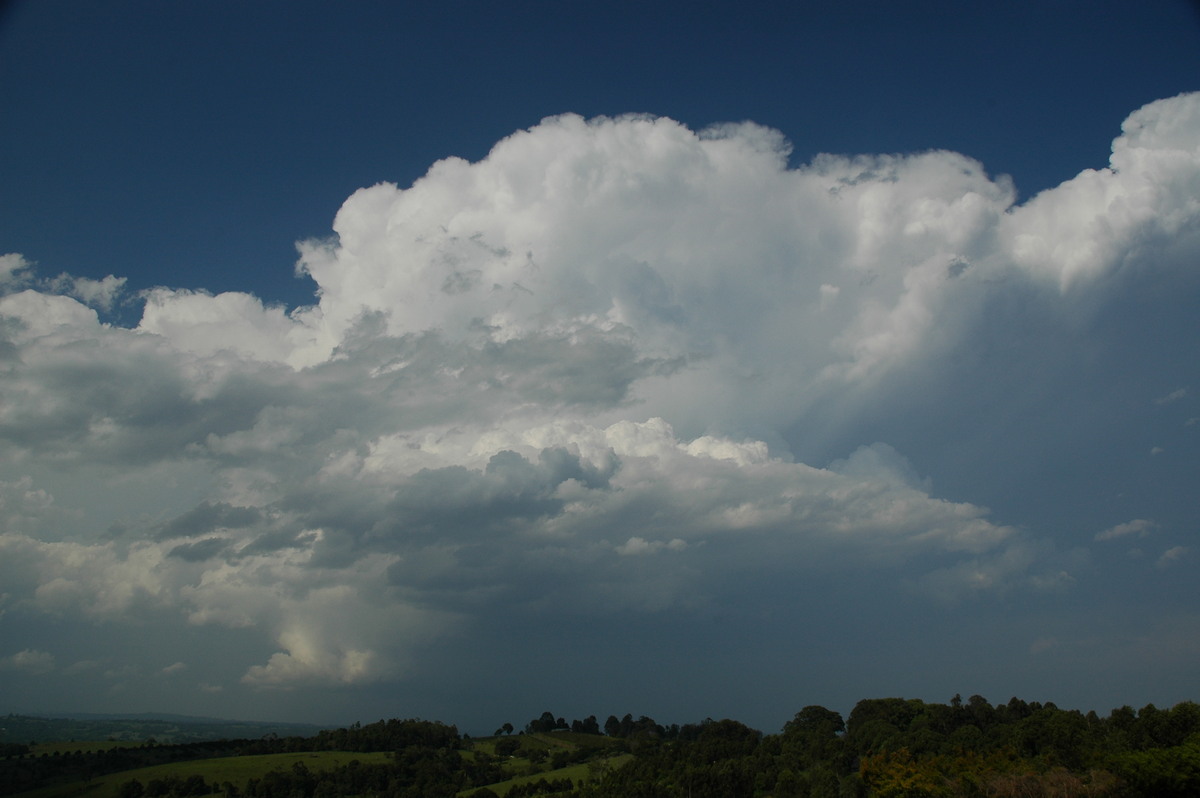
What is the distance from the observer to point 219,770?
146 metres

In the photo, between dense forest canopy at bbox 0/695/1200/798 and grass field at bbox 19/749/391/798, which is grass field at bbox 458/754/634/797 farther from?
grass field at bbox 19/749/391/798

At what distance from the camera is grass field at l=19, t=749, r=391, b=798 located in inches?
4690

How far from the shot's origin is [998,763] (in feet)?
276

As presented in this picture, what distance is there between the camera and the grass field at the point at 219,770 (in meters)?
119

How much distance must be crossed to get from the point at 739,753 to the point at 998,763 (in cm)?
7613

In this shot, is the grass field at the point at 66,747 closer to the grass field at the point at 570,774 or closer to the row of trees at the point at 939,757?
the grass field at the point at 570,774

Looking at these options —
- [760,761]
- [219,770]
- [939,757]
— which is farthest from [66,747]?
[939,757]

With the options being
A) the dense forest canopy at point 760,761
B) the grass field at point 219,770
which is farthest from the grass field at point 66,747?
the grass field at point 219,770

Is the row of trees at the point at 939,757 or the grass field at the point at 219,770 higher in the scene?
the row of trees at the point at 939,757

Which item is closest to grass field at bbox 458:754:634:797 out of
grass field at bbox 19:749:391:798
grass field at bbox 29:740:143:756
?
grass field at bbox 19:749:391:798

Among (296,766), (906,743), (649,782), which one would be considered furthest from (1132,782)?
(296,766)

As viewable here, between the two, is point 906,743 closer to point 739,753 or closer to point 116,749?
point 739,753

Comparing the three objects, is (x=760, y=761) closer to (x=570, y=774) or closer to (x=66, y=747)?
(x=570, y=774)

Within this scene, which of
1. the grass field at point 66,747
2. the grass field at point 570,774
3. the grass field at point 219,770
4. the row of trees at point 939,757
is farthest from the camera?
the grass field at point 570,774
